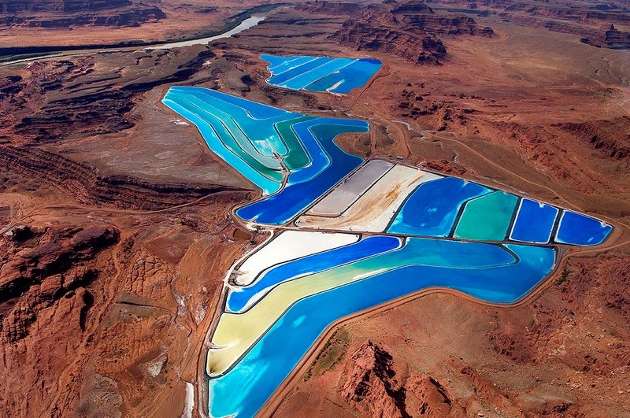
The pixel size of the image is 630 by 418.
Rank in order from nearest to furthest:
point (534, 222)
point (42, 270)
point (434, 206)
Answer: point (42, 270) → point (534, 222) → point (434, 206)

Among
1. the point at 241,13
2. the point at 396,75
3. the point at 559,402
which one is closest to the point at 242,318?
the point at 559,402

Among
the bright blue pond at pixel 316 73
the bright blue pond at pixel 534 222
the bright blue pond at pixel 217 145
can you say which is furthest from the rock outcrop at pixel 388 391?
the bright blue pond at pixel 316 73

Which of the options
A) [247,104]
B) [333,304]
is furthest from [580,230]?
[247,104]

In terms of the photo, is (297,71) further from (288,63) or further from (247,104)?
(247,104)

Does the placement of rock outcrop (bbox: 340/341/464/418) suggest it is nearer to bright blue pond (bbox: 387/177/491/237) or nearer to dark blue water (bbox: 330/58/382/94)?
bright blue pond (bbox: 387/177/491/237)

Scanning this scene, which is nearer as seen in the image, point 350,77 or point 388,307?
point 388,307

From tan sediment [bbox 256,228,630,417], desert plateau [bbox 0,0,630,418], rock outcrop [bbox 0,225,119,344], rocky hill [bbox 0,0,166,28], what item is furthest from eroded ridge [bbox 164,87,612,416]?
rocky hill [bbox 0,0,166,28]

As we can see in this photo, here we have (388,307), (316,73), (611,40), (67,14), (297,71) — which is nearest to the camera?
(388,307)
